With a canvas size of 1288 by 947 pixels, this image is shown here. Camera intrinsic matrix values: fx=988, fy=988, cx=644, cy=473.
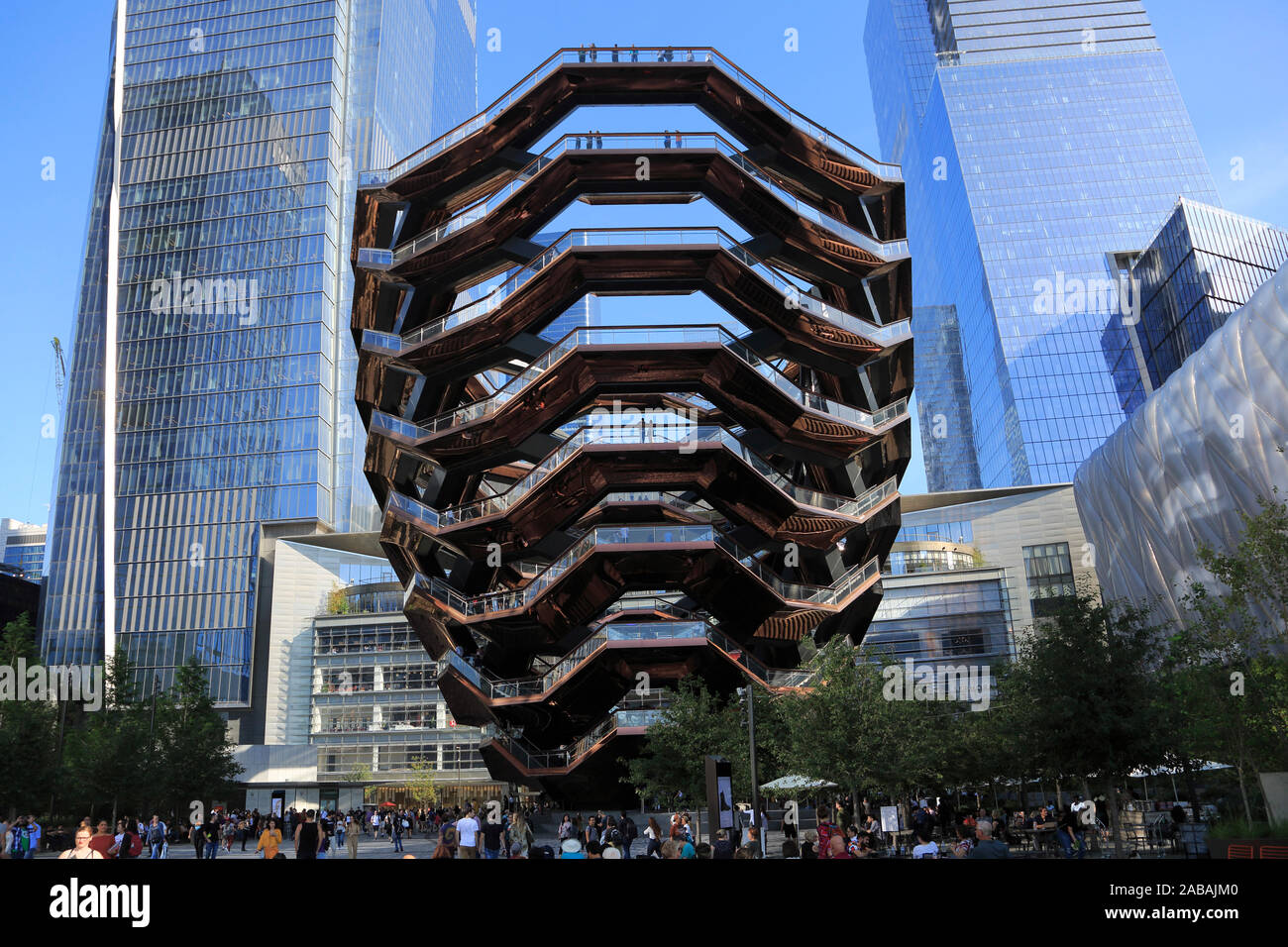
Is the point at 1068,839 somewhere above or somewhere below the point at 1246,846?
below

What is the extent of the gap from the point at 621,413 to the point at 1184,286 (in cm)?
8722

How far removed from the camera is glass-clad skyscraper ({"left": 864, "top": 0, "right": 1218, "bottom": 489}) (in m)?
116

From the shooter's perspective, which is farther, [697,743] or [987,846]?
[697,743]

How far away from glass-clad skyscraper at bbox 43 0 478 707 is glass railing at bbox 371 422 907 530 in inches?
1824

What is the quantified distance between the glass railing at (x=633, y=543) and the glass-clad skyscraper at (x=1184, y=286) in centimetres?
6704

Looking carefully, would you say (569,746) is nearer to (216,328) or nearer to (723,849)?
(723,849)

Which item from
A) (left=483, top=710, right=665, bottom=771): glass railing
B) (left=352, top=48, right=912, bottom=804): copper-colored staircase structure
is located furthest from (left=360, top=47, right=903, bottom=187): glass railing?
(left=483, top=710, right=665, bottom=771): glass railing

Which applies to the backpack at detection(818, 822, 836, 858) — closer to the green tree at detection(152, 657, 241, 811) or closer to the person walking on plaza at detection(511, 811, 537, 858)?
the person walking on plaza at detection(511, 811, 537, 858)

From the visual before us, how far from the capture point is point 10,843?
1207 inches

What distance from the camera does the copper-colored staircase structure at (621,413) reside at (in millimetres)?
40688

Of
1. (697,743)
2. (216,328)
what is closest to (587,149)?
(697,743)

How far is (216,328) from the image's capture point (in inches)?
3615

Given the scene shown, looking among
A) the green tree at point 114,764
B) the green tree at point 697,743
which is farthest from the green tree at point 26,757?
the green tree at point 697,743
